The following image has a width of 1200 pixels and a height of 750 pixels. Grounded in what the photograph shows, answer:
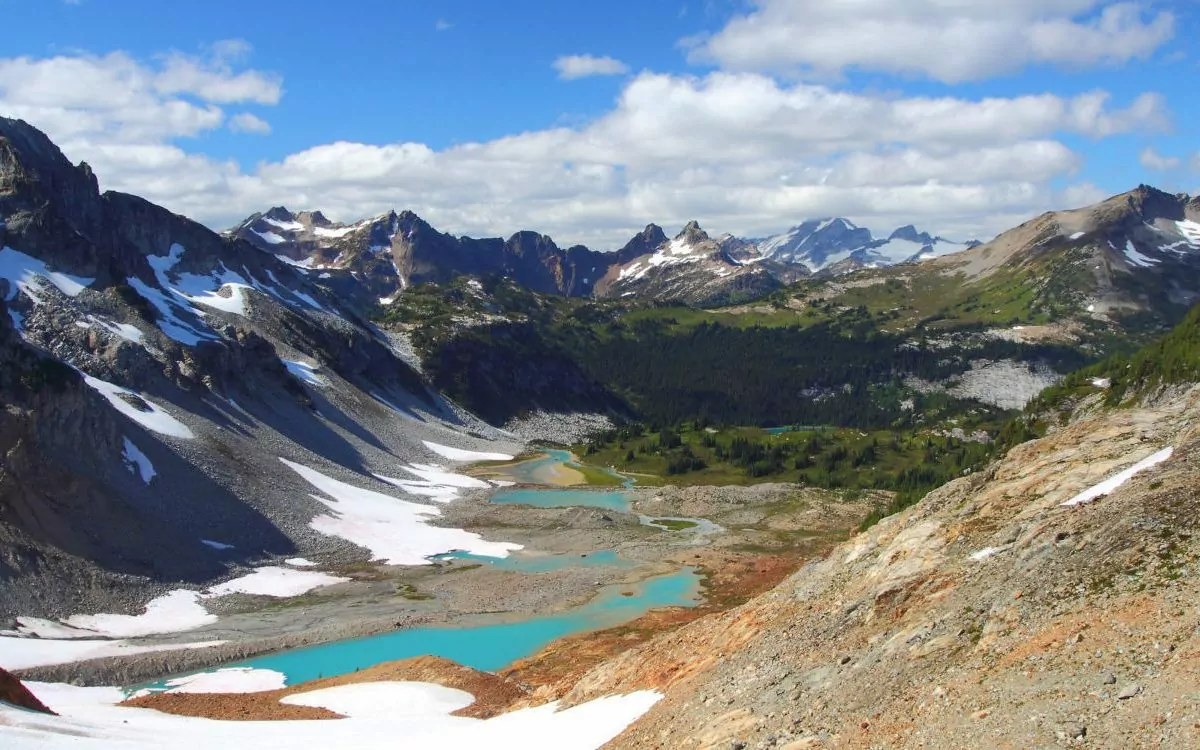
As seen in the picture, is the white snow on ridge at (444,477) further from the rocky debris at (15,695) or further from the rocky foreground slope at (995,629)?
the rocky foreground slope at (995,629)

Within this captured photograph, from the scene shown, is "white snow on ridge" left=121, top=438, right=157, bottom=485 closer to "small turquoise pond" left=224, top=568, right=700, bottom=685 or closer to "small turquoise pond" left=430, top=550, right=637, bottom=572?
"small turquoise pond" left=430, top=550, right=637, bottom=572

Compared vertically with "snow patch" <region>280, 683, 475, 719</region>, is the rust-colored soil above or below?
below

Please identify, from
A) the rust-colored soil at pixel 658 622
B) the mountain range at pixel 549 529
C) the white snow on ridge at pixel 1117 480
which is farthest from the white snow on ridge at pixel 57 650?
the white snow on ridge at pixel 1117 480

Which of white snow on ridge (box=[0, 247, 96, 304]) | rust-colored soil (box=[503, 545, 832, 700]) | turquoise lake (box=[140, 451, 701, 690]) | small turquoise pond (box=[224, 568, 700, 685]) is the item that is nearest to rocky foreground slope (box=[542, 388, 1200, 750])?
rust-colored soil (box=[503, 545, 832, 700])

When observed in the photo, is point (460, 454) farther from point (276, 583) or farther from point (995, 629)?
point (995, 629)

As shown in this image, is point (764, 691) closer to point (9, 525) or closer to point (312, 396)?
point (9, 525)

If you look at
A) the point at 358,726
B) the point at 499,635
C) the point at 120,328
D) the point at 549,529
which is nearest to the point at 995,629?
the point at 358,726
